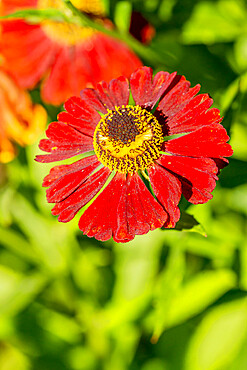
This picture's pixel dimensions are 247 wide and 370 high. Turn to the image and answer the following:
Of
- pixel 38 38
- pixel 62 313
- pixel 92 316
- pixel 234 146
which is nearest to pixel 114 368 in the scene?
pixel 92 316

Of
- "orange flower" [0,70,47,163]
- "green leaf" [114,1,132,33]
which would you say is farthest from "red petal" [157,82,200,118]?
"orange flower" [0,70,47,163]

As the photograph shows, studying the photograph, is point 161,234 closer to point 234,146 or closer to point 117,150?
point 234,146

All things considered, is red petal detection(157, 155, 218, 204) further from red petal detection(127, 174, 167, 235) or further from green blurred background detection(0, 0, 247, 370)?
green blurred background detection(0, 0, 247, 370)

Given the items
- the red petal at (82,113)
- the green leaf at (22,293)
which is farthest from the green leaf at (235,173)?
the green leaf at (22,293)

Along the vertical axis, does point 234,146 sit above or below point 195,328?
above

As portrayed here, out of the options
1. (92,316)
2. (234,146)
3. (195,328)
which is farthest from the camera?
(92,316)

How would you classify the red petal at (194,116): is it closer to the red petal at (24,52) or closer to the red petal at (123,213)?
the red petal at (123,213)
